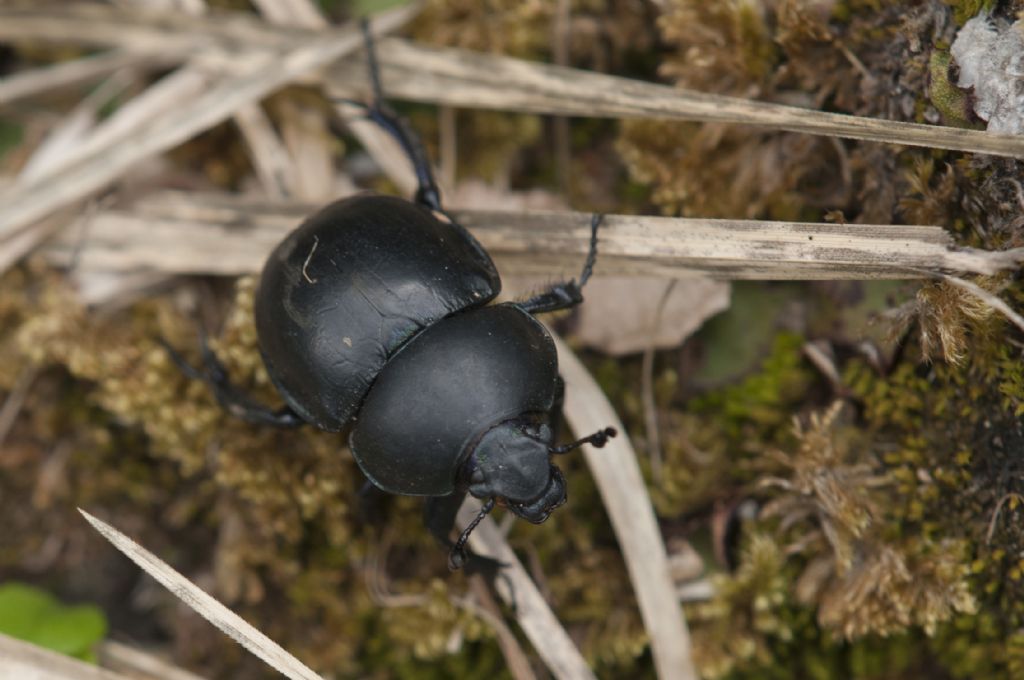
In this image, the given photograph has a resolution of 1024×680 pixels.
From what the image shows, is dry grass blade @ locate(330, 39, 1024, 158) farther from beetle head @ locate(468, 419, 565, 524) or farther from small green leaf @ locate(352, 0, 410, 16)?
beetle head @ locate(468, 419, 565, 524)

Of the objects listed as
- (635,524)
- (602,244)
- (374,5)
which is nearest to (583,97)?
(602,244)

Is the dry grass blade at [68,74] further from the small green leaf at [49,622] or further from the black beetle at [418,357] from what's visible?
the small green leaf at [49,622]

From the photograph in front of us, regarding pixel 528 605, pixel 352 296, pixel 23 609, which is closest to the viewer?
pixel 352 296

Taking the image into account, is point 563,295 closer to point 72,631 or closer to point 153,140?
point 153,140

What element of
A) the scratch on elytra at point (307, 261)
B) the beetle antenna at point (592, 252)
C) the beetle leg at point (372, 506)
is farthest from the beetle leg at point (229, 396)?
the beetle antenna at point (592, 252)

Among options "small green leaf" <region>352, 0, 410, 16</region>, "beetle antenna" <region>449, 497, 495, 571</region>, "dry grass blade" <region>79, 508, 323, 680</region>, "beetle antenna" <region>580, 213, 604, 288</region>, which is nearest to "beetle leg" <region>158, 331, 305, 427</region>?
"dry grass blade" <region>79, 508, 323, 680</region>

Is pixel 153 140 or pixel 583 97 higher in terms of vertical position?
pixel 583 97
